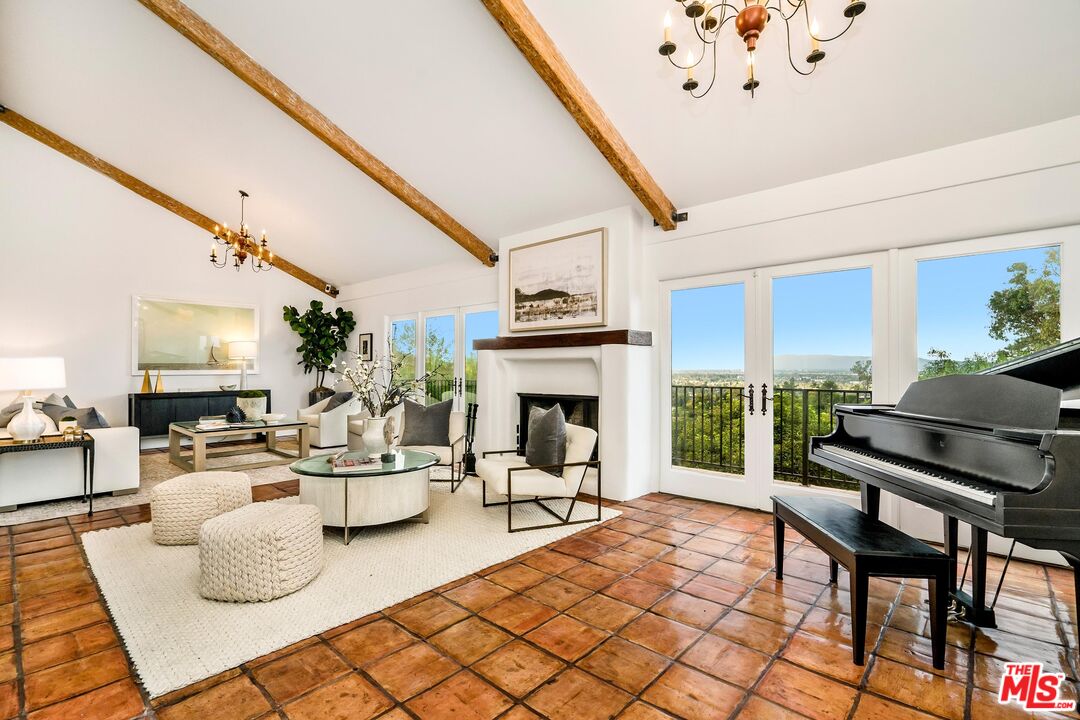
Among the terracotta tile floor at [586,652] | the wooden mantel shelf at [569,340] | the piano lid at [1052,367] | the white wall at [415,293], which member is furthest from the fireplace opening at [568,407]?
the piano lid at [1052,367]

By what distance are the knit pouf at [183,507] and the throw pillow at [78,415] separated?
88.4 inches

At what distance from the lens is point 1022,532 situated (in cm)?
162

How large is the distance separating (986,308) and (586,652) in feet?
11.0

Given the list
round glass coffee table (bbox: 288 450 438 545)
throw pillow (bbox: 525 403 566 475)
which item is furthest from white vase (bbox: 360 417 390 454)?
throw pillow (bbox: 525 403 566 475)

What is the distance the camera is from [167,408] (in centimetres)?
659

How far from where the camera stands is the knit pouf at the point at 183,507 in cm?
321

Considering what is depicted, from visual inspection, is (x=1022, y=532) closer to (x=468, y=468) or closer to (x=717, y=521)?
(x=717, y=521)

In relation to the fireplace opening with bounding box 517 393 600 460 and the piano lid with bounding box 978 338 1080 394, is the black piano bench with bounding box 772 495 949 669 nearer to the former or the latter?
the piano lid with bounding box 978 338 1080 394

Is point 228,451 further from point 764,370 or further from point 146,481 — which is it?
point 764,370

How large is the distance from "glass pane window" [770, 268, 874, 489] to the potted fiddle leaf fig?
21.8 feet

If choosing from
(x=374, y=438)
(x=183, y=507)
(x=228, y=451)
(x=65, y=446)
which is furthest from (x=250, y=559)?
(x=228, y=451)

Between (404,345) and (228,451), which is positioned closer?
(228,451)

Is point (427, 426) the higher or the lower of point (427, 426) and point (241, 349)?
the lower

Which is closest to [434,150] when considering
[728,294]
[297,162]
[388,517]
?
[297,162]
